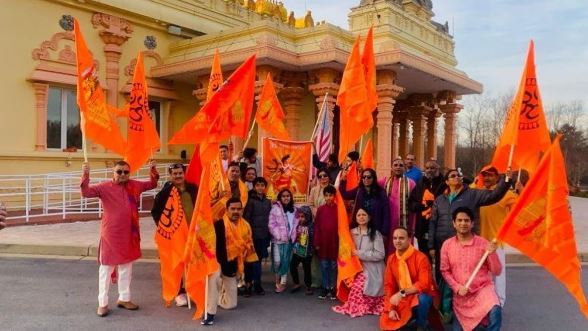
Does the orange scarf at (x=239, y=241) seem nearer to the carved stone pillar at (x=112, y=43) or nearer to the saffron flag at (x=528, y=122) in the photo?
the saffron flag at (x=528, y=122)

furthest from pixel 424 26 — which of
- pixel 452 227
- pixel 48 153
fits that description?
pixel 452 227

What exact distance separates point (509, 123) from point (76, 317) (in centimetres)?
488

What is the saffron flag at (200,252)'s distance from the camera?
4.86 m

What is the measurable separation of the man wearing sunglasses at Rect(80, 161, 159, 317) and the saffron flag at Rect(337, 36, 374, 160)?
10.4ft

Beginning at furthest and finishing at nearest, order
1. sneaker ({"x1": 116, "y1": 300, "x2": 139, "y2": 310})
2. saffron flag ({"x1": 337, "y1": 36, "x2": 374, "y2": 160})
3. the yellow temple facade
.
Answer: the yellow temple facade
saffron flag ({"x1": 337, "y1": 36, "x2": 374, "y2": 160})
sneaker ({"x1": 116, "y1": 300, "x2": 139, "y2": 310})

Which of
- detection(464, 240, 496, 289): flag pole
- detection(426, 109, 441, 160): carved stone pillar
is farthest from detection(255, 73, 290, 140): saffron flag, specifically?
detection(426, 109, 441, 160): carved stone pillar

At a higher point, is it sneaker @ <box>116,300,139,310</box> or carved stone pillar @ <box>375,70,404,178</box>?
carved stone pillar @ <box>375,70,404,178</box>

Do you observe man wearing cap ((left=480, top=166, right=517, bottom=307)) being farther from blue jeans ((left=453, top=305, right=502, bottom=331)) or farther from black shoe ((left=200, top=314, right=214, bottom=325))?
black shoe ((left=200, top=314, right=214, bottom=325))

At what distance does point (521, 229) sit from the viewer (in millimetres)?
4062

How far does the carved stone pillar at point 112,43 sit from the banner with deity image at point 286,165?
809 cm

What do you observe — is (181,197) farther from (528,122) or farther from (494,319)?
(528,122)

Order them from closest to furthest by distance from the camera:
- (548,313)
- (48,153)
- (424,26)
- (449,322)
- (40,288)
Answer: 1. (449,322)
2. (548,313)
3. (40,288)
4. (48,153)
5. (424,26)

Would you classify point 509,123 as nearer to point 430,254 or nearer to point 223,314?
point 430,254

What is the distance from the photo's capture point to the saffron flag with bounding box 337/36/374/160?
7.18 metres
